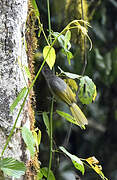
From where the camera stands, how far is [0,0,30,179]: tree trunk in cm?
85

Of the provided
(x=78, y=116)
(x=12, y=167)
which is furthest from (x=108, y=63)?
(x=12, y=167)

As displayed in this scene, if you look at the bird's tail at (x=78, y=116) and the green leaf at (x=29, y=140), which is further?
the bird's tail at (x=78, y=116)

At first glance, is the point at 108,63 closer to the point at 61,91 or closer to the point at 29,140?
the point at 61,91

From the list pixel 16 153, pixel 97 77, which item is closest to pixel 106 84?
pixel 97 77

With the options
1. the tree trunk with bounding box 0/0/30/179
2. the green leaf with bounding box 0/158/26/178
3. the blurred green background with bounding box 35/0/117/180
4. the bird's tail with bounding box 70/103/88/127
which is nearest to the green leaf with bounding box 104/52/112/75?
the blurred green background with bounding box 35/0/117/180

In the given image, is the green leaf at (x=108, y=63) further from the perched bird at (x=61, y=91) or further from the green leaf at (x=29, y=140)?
the green leaf at (x=29, y=140)

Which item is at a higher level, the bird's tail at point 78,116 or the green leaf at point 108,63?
the bird's tail at point 78,116

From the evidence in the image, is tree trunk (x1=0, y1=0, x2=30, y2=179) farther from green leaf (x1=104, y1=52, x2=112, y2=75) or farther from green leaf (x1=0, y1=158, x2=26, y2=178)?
green leaf (x1=104, y1=52, x2=112, y2=75)

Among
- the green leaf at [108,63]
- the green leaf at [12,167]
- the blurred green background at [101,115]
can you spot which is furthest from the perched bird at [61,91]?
the green leaf at [108,63]

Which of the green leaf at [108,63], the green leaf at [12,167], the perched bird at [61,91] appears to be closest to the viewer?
the green leaf at [12,167]

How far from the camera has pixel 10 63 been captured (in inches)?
34.1

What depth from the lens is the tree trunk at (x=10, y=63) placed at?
85cm

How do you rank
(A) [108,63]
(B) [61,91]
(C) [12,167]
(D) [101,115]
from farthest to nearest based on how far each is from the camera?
(D) [101,115] < (A) [108,63] < (B) [61,91] < (C) [12,167]

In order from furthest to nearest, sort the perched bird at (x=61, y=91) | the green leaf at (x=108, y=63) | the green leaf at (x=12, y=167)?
the green leaf at (x=108, y=63)
the perched bird at (x=61, y=91)
the green leaf at (x=12, y=167)
